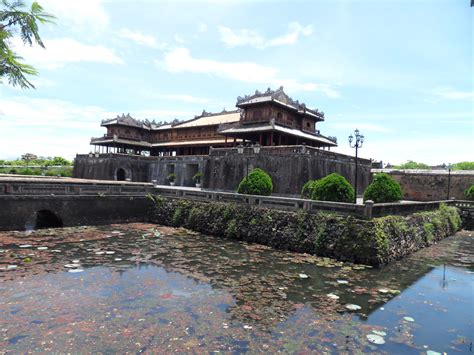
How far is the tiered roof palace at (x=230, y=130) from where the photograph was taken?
1153 inches

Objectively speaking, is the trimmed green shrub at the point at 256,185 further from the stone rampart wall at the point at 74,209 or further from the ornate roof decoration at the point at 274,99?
the ornate roof decoration at the point at 274,99

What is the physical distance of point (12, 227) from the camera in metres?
16.8

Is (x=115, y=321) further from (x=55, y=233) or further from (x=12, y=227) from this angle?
(x=12, y=227)

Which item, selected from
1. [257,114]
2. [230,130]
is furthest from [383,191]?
[230,130]

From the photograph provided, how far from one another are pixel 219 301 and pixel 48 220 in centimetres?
1552

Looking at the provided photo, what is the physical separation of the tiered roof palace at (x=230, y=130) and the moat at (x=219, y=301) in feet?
54.7

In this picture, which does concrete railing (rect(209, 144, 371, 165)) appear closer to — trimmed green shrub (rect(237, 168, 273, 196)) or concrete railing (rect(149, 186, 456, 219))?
trimmed green shrub (rect(237, 168, 273, 196))

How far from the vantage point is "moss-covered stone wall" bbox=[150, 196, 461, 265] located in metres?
13.3

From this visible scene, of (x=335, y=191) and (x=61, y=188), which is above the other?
(x=335, y=191)

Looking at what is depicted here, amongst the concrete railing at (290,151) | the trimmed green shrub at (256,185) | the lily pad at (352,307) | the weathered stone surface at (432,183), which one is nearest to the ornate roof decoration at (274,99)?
the concrete railing at (290,151)

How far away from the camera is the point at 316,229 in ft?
47.7

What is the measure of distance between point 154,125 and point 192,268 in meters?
39.8

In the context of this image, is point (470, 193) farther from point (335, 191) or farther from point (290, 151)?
point (335, 191)

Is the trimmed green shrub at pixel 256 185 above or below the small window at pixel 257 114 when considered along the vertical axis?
below
